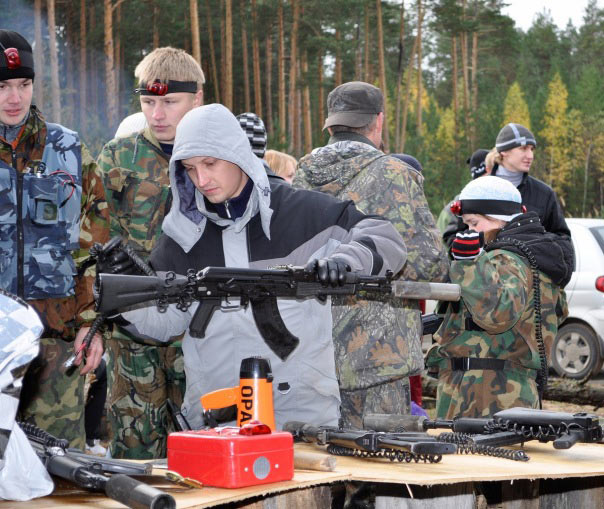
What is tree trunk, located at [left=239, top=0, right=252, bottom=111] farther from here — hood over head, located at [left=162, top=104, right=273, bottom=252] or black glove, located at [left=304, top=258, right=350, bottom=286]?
black glove, located at [left=304, top=258, right=350, bottom=286]

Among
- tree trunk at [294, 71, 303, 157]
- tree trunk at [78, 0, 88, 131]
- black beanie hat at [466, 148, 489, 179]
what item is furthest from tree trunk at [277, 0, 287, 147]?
black beanie hat at [466, 148, 489, 179]

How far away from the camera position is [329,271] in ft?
10.3

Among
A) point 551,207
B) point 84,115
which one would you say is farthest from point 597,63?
point 551,207

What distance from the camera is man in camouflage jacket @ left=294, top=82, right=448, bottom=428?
4.66m

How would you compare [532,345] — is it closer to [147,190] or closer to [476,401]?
[476,401]

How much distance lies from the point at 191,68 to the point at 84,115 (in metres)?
30.9

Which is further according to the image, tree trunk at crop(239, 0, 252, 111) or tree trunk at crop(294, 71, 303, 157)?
tree trunk at crop(294, 71, 303, 157)

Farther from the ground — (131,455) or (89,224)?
(89,224)

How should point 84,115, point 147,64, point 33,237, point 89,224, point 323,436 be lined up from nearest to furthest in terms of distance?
point 323,436 < point 33,237 < point 89,224 < point 147,64 < point 84,115

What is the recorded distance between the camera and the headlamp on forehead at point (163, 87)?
503 cm

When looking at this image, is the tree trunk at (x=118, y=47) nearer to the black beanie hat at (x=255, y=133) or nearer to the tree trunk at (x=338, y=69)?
the tree trunk at (x=338, y=69)

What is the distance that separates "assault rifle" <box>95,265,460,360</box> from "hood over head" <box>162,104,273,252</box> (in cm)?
36

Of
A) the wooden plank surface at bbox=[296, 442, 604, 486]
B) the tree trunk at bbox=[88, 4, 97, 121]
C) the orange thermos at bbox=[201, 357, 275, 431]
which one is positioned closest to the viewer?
the wooden plank surface at bbox=[296, 442, 604, 486]

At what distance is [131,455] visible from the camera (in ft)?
15.8
